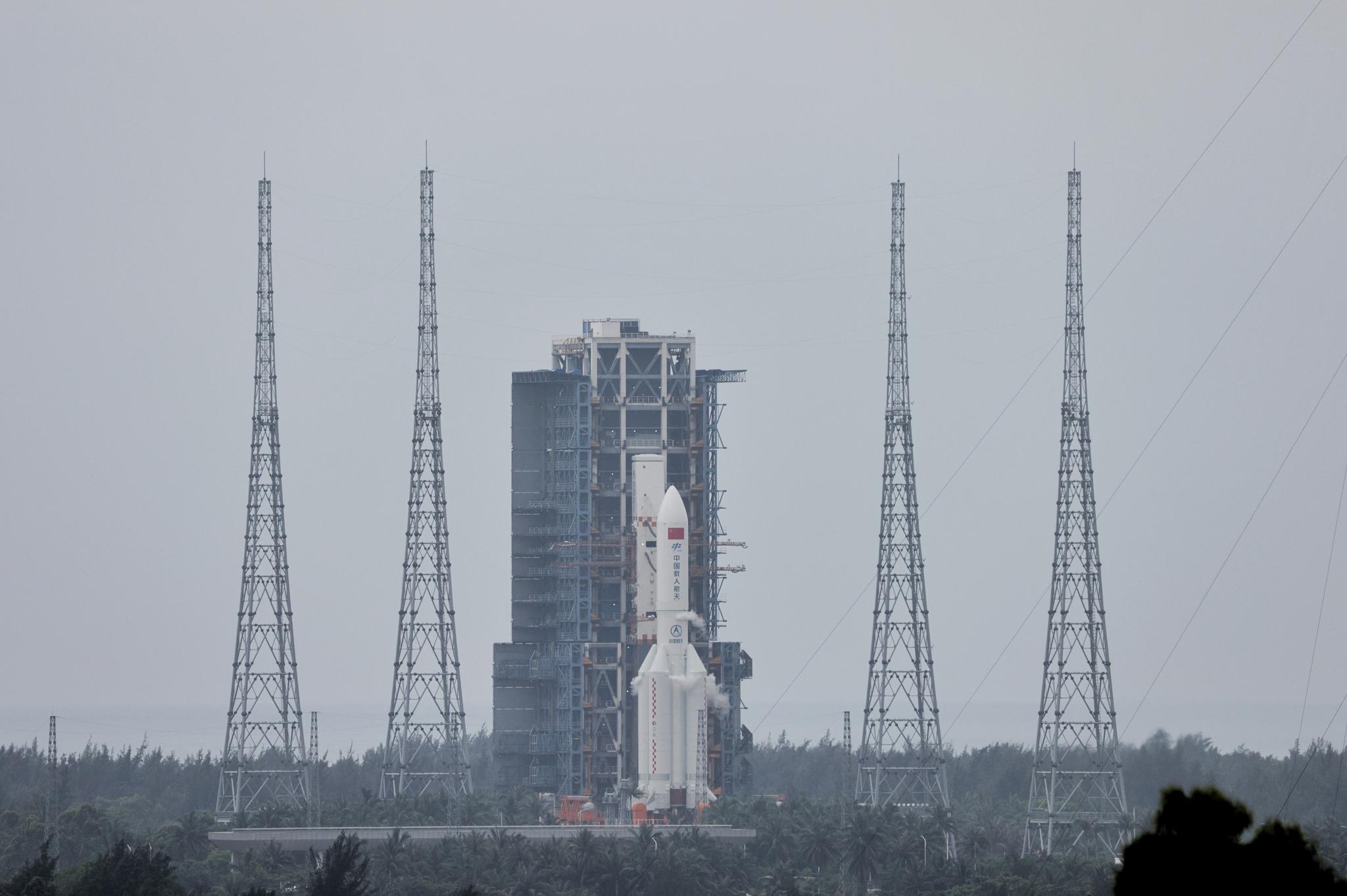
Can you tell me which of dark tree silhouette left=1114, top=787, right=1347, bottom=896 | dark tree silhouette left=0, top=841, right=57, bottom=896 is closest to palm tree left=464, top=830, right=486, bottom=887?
dark tree silhouette left=0, top=841, right=57, bottom=896

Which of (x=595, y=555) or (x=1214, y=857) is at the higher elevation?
(x=595, y=555)

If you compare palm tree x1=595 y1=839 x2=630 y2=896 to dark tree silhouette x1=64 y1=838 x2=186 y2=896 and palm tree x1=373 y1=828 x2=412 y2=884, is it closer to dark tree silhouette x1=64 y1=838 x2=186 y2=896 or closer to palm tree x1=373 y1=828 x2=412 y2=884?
palm tree x1=373 y1=828 x2=412 y2=884

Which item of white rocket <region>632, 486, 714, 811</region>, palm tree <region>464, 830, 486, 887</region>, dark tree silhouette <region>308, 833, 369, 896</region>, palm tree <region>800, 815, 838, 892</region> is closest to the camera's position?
dark tree silhouette <region>308, 833, 369, 896</region>

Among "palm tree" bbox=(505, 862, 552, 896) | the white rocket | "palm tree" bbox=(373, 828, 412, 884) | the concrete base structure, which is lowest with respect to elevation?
"palm tree" bbox=(505, 862, 552, 896)

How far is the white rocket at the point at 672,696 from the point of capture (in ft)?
337

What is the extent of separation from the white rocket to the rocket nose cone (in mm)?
27

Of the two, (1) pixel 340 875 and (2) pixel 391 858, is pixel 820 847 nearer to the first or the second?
(2) pixel 391 858

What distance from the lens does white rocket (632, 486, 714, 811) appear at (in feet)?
337

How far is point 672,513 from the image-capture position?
10375 cm

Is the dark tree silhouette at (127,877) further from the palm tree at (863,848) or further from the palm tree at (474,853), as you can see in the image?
the palm tree at (863,848)

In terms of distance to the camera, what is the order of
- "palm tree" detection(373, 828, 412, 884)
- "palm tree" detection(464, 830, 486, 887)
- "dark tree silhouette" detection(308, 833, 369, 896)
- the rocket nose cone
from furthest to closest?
the rocket nose cone
"palm tree" detection(373, 828, 412, 884)
"palm tree" detection(464, 830, 486, 887)
"dark tree silhouette" detection(308, 833, 369, 896)

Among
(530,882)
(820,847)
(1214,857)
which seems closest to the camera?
(1214,857)

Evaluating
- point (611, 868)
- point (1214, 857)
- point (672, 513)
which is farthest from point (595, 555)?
point (1214, 857)

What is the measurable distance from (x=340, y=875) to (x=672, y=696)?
31330 mm
